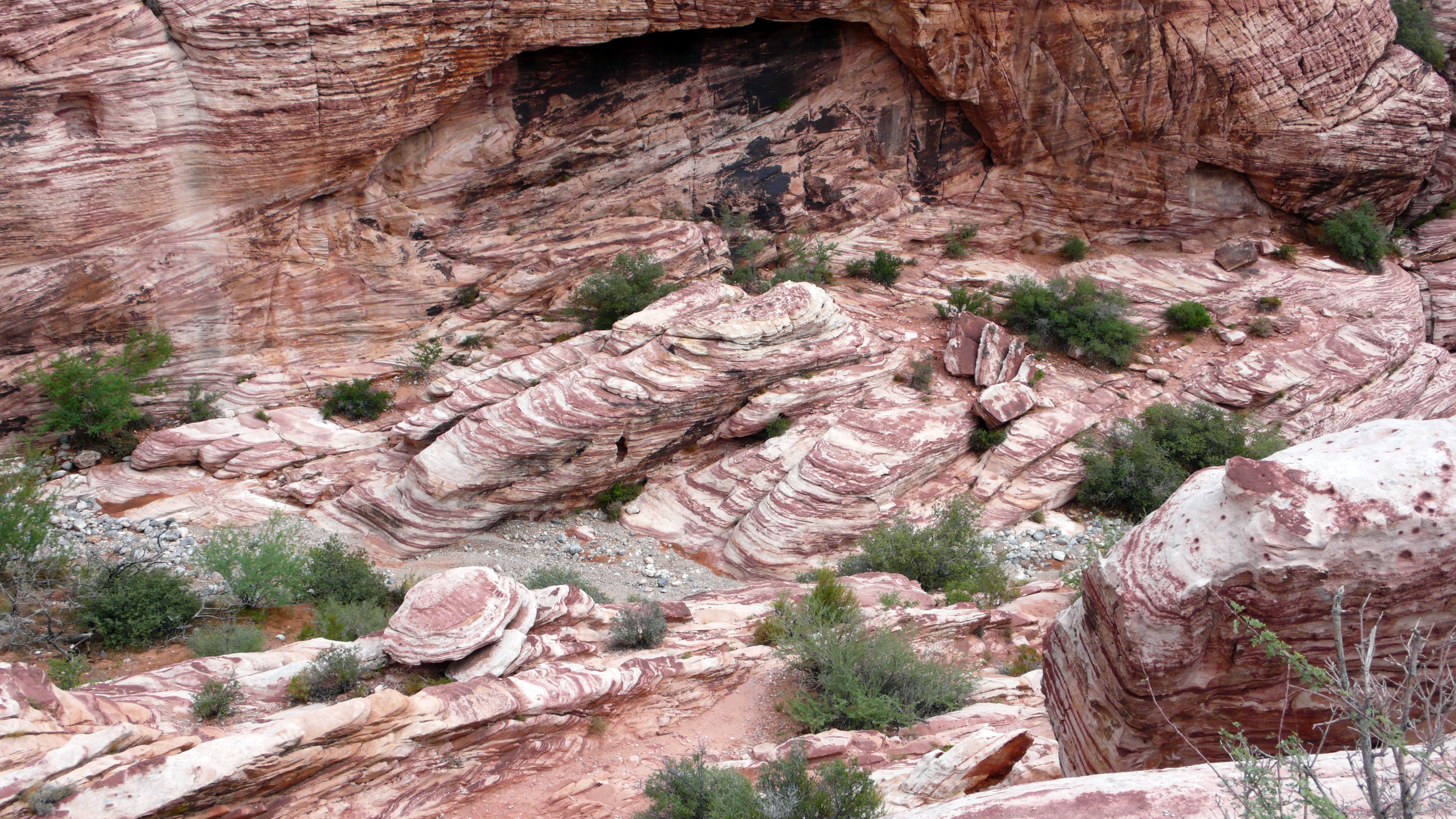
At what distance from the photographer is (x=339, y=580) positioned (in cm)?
1061

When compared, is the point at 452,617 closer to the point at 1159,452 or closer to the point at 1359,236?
the point at 1159,452

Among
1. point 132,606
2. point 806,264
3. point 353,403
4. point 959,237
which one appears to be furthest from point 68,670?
point 959,237

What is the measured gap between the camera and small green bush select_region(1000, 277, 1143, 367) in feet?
53.8

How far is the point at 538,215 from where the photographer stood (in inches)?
648

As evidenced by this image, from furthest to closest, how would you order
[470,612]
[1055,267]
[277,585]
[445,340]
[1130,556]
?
[1055,267], [445,340], [277,585], [470,612], [1130,556]

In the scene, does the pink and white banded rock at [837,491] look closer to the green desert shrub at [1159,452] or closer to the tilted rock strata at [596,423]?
the tilted rock strata at [596,423]

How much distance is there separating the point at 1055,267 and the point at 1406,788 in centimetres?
1717

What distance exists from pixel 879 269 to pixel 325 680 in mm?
Result: 14303

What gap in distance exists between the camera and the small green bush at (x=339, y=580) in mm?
10461

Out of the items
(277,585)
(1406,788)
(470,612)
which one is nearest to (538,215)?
(277,585)

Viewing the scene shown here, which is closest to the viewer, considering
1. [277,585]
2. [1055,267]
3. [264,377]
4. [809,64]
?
[277,585]

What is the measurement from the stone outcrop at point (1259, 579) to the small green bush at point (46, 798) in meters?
6.71

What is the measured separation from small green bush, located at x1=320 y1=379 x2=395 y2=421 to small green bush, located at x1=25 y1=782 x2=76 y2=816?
1048 centimetres

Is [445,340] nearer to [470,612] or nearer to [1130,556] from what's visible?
[470,612]
